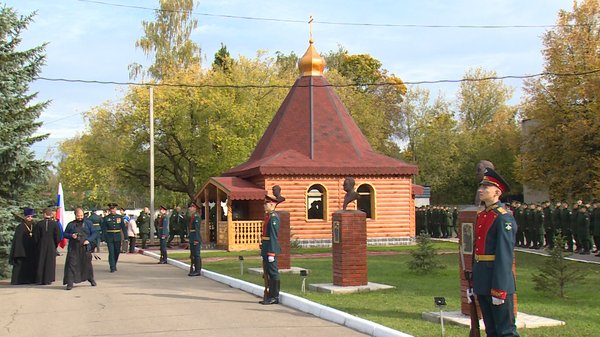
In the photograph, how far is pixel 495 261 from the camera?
6980 mm

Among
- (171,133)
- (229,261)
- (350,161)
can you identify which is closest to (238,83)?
(171,133)

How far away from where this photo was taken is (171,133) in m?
42.2

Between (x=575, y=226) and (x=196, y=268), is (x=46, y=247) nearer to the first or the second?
(x=196, y=268)

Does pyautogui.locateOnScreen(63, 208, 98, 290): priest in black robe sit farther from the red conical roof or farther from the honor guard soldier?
the red conical roof

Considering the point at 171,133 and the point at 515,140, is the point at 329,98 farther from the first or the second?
the point at 515,140

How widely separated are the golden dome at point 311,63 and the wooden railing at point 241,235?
8460 millimetres

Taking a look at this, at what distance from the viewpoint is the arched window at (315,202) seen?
29922 mm

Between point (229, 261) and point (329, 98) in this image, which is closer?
point (229, 261)

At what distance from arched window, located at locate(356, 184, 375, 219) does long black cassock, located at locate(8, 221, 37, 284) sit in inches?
639

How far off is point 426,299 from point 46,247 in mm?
9470

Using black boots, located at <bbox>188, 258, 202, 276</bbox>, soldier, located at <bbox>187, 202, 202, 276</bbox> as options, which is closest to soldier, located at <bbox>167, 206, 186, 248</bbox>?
soldier, located at <bbox>187, 202, 202, 276</bbox>

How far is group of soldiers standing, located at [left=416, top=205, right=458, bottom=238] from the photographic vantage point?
1364 inches

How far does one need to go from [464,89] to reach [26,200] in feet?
186

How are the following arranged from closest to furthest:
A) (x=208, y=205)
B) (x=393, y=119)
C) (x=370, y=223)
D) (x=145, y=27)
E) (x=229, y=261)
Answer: (x=229, y=261)
(x=370, y=223)
(x=208, y=205)
(x=145, y=27)
(x=393, y=119)
